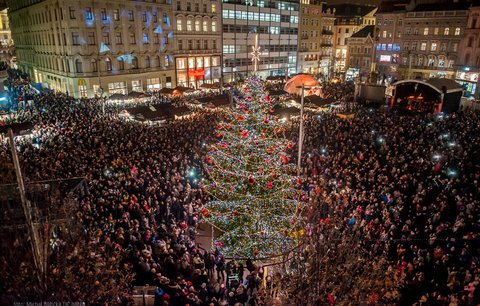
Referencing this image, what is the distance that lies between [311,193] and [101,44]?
34.3m

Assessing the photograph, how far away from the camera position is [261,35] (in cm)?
6000

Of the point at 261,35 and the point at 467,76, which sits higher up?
the point at 261,35

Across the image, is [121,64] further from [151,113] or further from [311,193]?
[311,193]

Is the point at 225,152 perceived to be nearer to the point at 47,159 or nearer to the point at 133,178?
the point at 133,178

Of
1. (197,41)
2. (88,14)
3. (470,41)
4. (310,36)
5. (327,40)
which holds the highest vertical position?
(88,14)

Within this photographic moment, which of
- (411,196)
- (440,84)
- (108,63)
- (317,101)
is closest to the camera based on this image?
(411,196)

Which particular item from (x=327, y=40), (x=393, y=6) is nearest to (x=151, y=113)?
(x=393, y=6)

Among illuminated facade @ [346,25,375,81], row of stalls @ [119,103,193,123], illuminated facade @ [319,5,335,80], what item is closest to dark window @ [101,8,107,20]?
row of stalls @ [119,103,193,123]

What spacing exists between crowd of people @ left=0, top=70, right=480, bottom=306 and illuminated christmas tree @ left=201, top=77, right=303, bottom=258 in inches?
39.2

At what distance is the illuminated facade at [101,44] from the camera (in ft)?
125

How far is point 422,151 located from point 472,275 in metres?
10.5

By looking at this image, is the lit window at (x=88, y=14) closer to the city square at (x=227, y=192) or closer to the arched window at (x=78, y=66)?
the city square at (x=227, y=192)

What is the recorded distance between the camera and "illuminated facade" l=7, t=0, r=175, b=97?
3822 centimetres

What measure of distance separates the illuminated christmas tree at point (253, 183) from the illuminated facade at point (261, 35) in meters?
46.4
